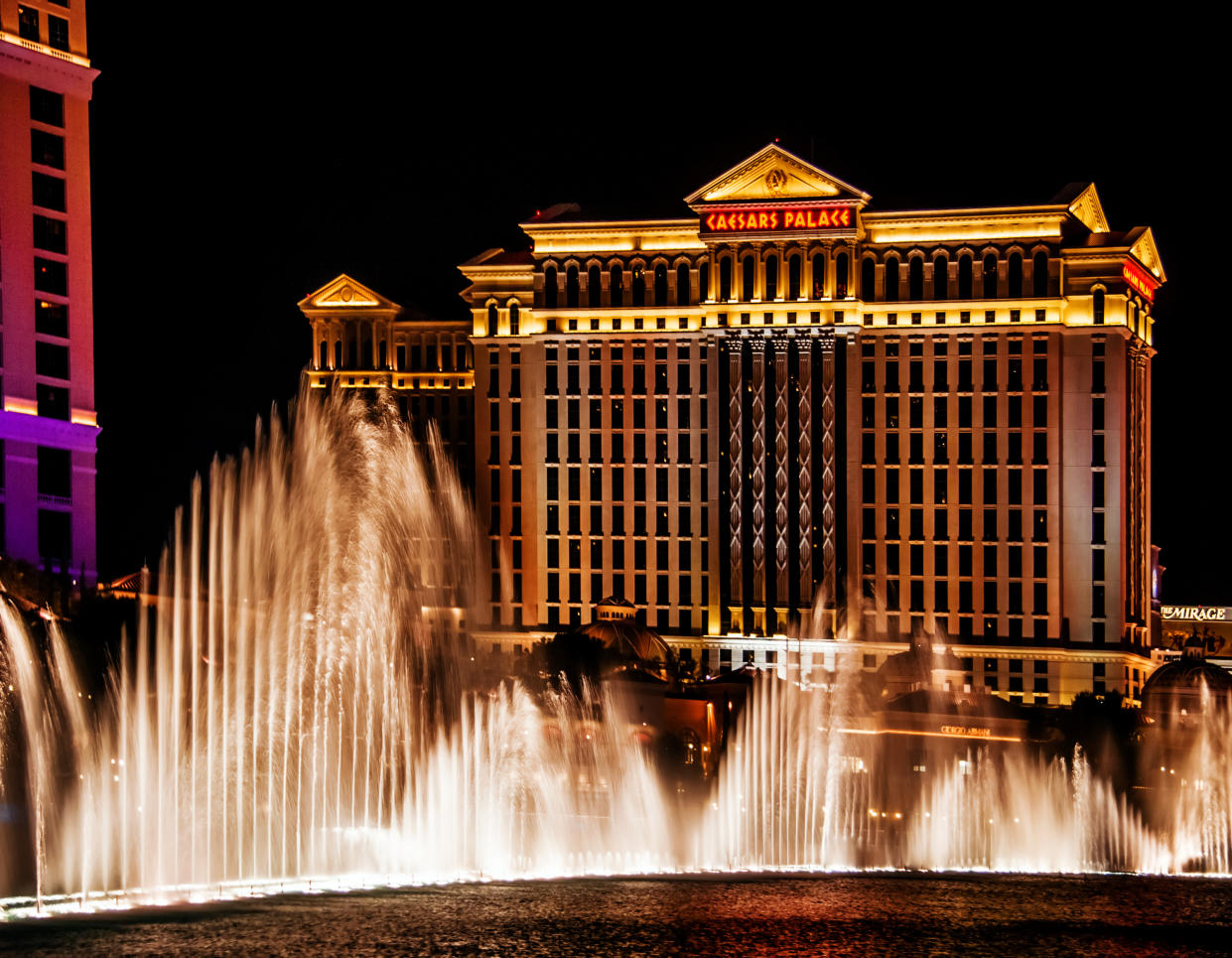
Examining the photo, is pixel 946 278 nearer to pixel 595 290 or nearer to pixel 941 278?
pixel 941 278

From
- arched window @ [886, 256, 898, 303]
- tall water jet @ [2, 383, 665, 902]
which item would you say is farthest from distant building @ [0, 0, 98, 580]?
arched window @ [886, 256, 898, 303]

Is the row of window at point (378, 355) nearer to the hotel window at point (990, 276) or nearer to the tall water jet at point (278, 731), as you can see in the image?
the hotel window at point (990, 276)

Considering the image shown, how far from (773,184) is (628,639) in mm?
26961

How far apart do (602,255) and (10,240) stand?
141 ft

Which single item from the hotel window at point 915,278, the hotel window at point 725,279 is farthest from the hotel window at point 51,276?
the hotel window at point 915,278

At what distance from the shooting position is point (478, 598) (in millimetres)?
114125

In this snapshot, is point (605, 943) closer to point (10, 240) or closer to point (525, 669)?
point (10, 240)

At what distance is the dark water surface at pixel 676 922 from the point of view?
39844 millimetres

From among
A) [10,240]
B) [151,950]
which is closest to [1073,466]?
[10,240]

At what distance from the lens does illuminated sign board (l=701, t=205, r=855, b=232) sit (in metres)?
106

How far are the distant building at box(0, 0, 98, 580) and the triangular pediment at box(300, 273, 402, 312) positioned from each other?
155 ft

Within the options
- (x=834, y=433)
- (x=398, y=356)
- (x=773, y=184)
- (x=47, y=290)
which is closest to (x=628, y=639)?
(x=834, y=433)

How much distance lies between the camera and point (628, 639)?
10019cm

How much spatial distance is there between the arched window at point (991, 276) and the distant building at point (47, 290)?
5029 centimetres
